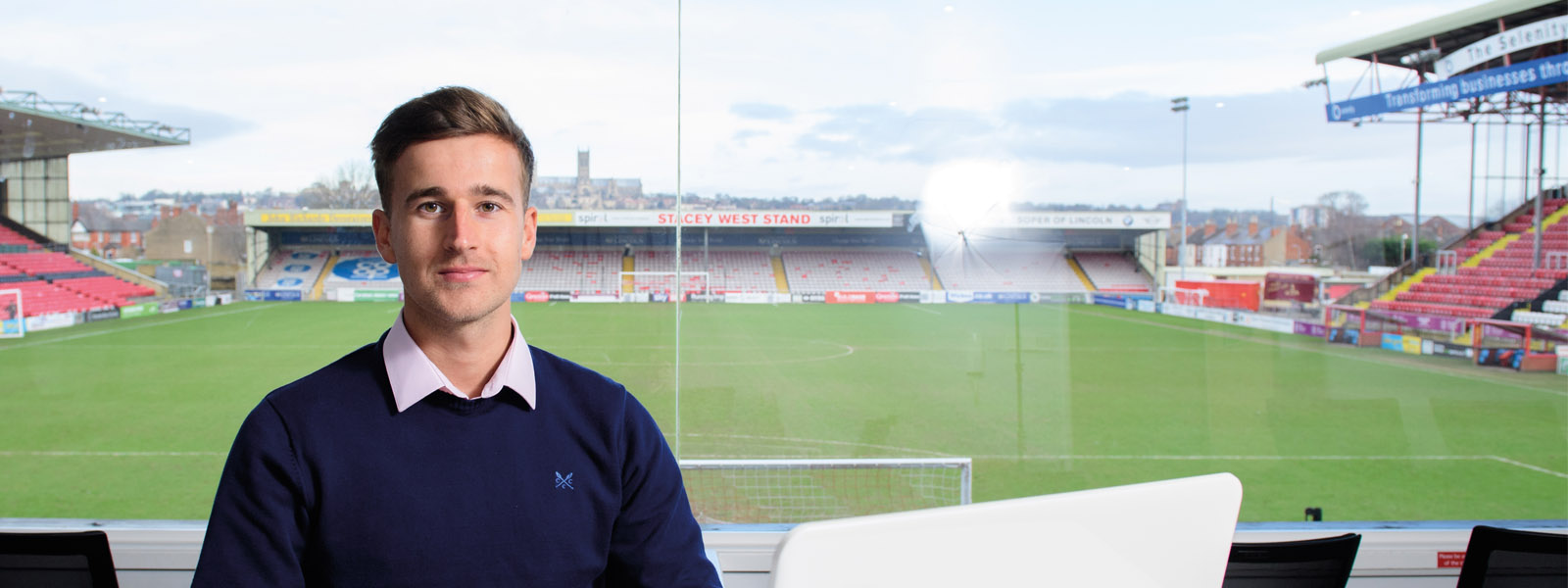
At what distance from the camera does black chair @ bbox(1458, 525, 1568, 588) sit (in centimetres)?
139

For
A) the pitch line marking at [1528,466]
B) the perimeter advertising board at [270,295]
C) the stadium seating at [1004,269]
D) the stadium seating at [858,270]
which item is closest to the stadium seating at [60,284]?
the perimeter advertising board at [270,295]

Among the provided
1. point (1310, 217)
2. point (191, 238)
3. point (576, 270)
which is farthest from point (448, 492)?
point (1310, 217)

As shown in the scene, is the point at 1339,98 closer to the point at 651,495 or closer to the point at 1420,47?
the point at 1420,47

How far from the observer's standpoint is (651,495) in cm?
82

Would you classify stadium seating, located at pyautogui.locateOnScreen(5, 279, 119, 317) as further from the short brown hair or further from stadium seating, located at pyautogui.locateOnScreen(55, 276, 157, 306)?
the short brown hair

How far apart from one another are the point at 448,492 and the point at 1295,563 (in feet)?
3.90

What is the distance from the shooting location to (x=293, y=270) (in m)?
2.75

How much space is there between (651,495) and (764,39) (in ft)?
7.29

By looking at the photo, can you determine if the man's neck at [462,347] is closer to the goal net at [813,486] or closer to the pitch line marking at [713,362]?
the goal net at [813,486]

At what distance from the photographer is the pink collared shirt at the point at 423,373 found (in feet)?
2.48

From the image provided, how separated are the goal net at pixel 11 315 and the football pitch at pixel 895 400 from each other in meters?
0.04

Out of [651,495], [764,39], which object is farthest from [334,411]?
[764,39]

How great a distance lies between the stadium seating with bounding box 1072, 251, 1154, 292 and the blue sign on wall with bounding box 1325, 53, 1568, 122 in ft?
3.03

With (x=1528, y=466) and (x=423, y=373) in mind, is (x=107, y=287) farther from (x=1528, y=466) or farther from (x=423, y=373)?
(x=1528, y=466)
